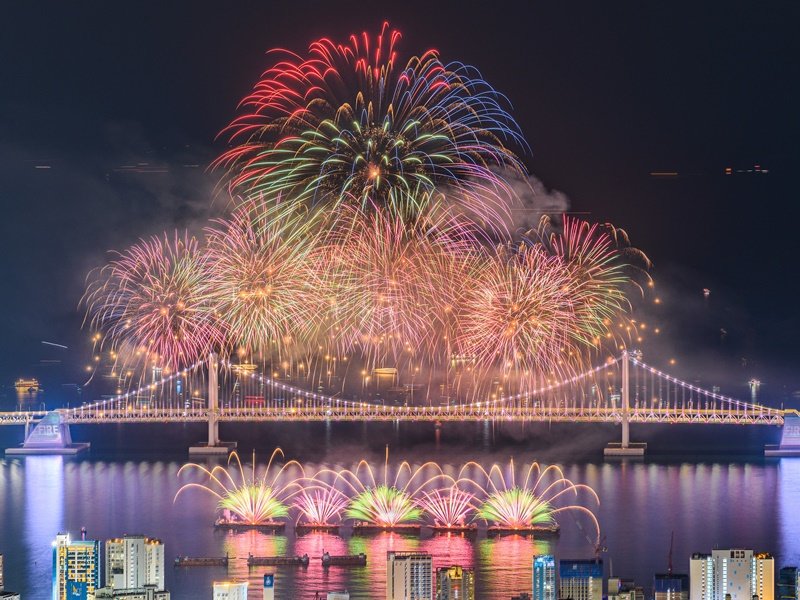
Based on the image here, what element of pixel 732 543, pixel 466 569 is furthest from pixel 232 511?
pixel 732 543

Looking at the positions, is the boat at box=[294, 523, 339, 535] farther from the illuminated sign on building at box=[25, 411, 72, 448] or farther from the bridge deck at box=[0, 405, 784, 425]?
the illuminated sign on building at box=[25, 411, 72, 448]

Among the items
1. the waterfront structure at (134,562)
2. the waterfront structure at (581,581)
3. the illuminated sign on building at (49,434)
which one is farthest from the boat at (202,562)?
the illuminated sign on building at (49,434)

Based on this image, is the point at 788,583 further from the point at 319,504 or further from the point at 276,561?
the point at 319,504

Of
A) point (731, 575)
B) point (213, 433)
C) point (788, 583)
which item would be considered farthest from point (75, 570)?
point (213, 433)

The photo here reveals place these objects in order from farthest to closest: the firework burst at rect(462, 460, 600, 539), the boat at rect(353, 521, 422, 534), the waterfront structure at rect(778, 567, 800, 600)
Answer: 1. the firework burst at rect(462, 460, 600, 539)
2. the boat at rect(353, 521, 422, 534)
3. the waterfront structure at rect(778, 567, 800, 600)

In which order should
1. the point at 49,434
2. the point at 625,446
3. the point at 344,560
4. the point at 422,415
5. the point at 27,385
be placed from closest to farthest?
the point at 344,560 → the point at 625,446 → the point at 49,434 → the point at 422,415 → the point at 27,385

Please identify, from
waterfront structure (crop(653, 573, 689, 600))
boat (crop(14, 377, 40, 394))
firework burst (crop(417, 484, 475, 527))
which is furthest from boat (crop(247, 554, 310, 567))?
boat (crop(14, 377, 40, 394))
